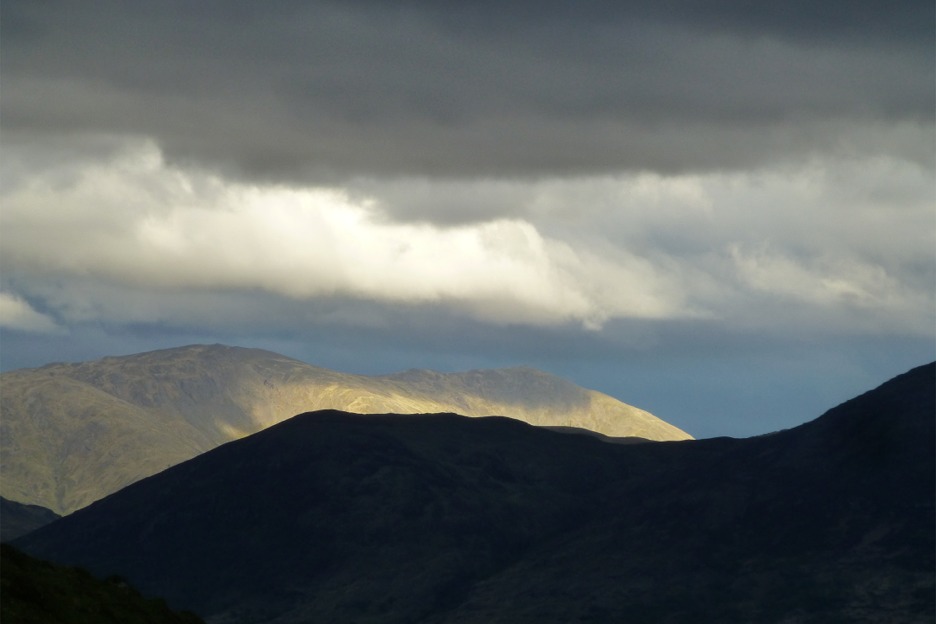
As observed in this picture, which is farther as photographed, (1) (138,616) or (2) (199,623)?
(2) (199,623)

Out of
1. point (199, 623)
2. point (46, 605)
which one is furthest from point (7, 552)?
point (199, 623)

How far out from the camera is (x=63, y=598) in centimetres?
10588

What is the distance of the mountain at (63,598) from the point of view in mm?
97688

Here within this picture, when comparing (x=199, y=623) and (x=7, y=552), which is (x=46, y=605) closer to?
(x=7, y=552)

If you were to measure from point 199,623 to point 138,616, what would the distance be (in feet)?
53.1

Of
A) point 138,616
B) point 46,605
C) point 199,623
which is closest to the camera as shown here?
point 46,605

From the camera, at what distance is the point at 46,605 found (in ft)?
332

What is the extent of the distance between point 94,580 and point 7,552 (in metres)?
12.4

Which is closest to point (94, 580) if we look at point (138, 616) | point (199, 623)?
point (138, 616)

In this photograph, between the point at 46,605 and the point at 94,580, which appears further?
the point at 94,580

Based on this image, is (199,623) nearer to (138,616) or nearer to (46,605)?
(138,616)

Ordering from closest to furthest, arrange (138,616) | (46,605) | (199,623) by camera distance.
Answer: (46,605) < (138,616) < (199,623)

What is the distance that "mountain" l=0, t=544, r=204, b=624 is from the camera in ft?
320

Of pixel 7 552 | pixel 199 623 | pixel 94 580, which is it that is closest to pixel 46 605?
pixel 7 552
